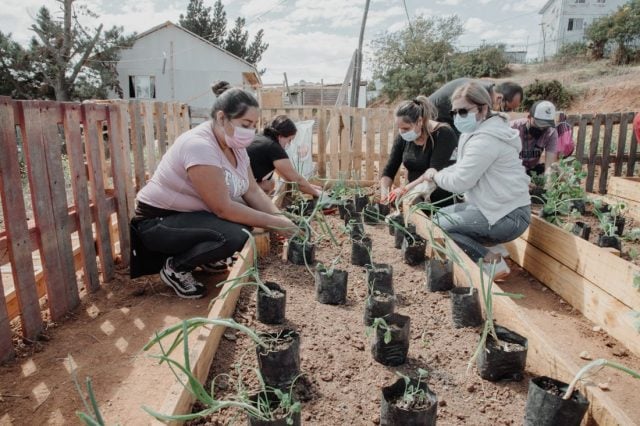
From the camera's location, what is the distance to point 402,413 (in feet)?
4.15

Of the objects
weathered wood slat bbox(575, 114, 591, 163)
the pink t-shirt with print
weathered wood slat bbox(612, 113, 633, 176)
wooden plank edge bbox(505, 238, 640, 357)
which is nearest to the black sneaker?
the pink t-shirt with print

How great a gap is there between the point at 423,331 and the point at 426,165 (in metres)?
2.27

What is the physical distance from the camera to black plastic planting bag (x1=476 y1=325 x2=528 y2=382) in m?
1.60

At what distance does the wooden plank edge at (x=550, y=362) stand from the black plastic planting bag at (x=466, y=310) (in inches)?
3.4

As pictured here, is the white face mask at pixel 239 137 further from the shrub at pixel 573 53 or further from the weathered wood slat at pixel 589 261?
the shrub at pixel 573 53

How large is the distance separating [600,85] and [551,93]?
A: 9.39ft

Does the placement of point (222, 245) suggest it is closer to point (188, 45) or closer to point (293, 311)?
point (293, 311)

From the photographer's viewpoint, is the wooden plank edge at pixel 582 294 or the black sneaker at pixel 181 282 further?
the black sneaker at pixel 181 282

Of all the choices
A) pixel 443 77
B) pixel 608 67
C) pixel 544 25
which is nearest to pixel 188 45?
→ pixel 443 77

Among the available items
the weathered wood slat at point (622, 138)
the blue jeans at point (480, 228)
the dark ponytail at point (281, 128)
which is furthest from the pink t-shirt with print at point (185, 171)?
the weathered wood slat at point (622, 138)

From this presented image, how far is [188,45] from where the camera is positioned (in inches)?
965

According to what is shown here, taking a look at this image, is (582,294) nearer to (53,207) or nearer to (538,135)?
(538,135)

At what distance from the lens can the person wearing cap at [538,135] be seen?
14.2ft

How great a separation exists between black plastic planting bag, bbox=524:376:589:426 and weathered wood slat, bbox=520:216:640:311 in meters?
1.39
